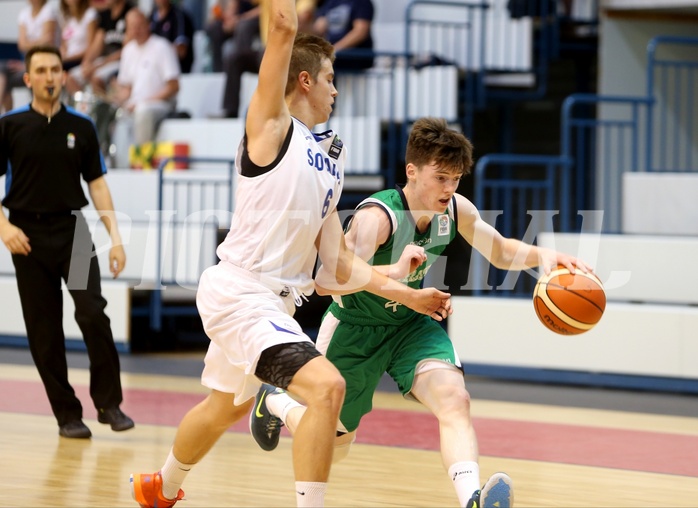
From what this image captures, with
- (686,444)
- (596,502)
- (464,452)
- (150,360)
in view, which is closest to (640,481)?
(596,502)

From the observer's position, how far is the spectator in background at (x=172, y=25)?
13.8m

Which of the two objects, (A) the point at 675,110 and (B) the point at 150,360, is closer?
(B) the point at 150,360

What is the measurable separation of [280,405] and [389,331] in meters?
0.60

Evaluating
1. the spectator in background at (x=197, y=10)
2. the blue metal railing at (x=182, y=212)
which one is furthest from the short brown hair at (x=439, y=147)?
the spectator in background at (x=197, y=10)

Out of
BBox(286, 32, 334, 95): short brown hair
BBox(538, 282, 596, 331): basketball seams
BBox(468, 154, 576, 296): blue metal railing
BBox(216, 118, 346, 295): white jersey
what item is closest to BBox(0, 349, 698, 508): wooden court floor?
BBox(538, 282, 596, 331): basketball seams

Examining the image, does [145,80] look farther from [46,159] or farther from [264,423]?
[264,423]

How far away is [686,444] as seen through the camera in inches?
286

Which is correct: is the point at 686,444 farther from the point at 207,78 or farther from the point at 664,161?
the point at 207,78

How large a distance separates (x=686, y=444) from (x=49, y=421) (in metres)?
4.04

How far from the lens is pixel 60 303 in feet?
23.1

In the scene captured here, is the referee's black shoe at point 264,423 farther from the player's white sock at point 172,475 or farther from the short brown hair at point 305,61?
the short brown hair at point 305,61

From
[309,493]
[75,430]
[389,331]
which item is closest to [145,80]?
[75,430]

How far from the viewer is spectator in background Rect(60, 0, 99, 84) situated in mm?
14469

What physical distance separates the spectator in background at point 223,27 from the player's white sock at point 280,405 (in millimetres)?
8746
